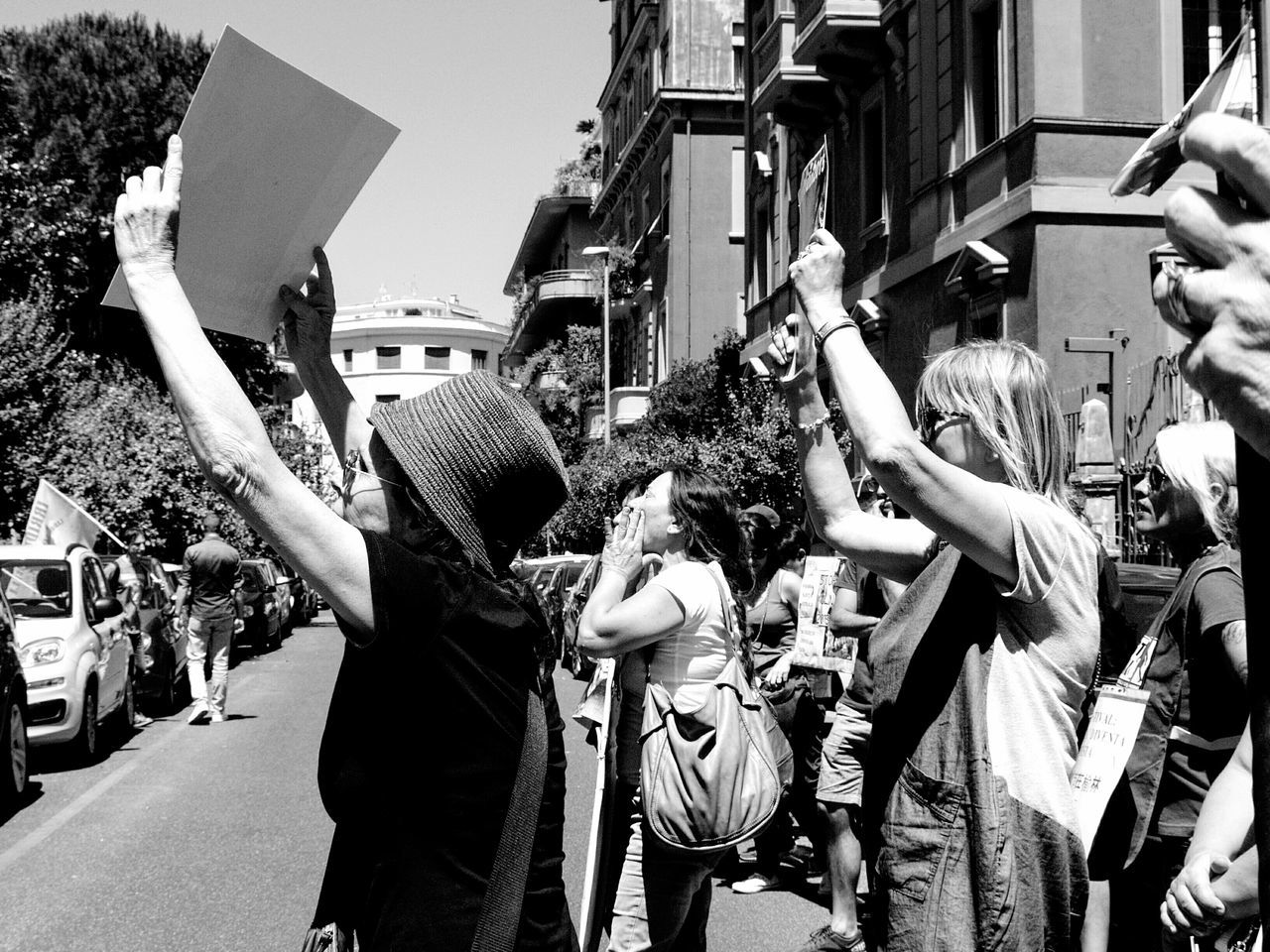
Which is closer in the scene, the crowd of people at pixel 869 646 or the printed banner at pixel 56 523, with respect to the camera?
the crowd of people at pixel 869 646

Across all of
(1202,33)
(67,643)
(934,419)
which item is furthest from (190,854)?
(1202,33)

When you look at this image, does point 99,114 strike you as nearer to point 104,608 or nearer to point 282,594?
point 282,594

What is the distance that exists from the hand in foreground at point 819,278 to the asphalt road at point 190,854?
13.3ft

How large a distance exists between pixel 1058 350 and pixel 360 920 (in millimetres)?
14571

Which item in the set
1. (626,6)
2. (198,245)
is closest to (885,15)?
(198,245)

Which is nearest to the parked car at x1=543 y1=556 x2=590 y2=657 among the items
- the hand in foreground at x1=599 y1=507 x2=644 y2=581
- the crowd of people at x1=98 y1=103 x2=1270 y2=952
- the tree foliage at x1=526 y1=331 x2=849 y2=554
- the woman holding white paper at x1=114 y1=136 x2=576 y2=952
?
the tree foliage at x1=526 y1=331 x2=849 y2=554

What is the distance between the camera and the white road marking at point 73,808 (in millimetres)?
8058

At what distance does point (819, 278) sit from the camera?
275cm

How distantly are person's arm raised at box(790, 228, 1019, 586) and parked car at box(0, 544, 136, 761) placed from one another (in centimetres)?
935

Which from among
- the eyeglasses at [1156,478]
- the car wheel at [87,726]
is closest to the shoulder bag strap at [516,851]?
the eyeglasses at [1156,478]

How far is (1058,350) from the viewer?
51.7ft

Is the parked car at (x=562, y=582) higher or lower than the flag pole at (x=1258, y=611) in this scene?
Result: lower

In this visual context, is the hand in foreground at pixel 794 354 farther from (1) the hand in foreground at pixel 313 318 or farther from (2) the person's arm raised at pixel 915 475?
(1) the hand in foreground at pixel 313 318

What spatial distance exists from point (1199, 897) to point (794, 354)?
4.33 feet
